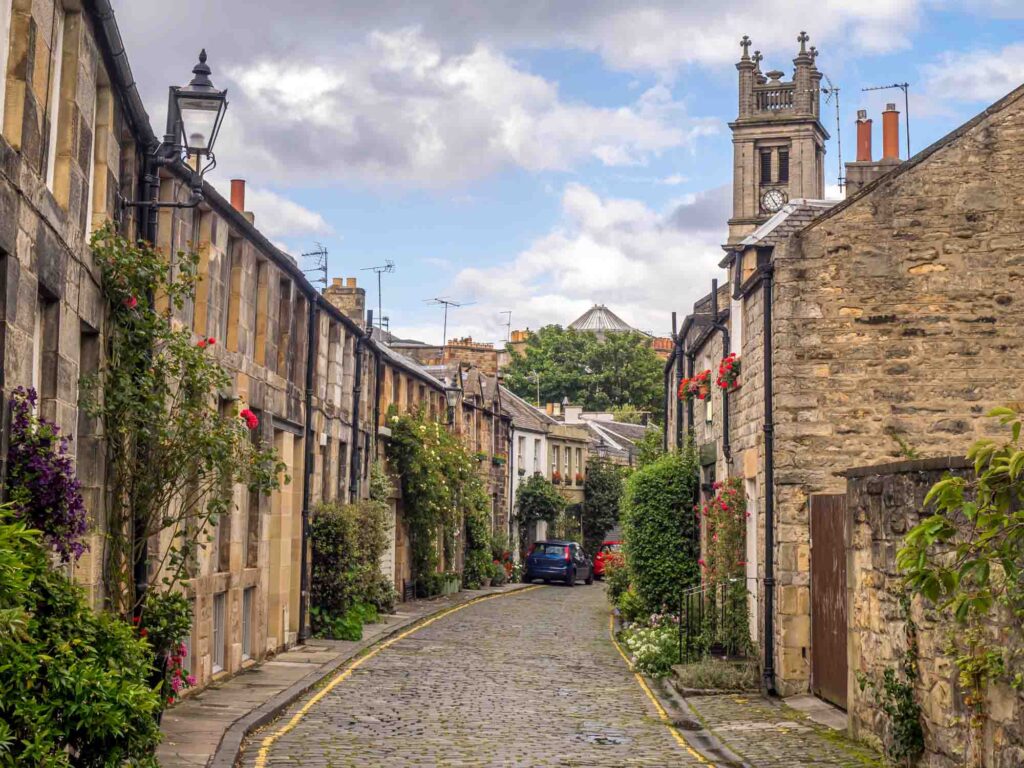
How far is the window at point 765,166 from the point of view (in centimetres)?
6921

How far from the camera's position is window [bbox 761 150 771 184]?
69206 millimetres

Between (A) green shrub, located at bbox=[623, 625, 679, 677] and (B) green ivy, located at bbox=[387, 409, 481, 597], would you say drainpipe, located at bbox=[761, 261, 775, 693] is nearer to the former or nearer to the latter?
(A) green shrub, located at bbox=[623, 625, 679, 677]

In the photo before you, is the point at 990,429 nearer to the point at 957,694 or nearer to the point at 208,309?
the point at 957,694

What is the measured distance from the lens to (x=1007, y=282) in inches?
598

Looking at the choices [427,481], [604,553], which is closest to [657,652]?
[604,553]

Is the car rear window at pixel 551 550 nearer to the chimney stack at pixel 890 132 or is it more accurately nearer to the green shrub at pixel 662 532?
the green shrub at pixel 662 532

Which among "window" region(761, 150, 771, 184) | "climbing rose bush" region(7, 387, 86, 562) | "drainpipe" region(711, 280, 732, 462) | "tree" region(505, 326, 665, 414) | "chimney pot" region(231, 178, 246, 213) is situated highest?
"window" region(761, 150, 771, 184)

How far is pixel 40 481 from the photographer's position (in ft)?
26.1

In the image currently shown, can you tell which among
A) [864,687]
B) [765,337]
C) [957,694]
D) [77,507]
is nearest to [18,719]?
[77,507]

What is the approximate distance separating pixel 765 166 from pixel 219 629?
58228mm

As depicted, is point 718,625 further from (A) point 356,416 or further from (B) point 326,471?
(A) point 356,416

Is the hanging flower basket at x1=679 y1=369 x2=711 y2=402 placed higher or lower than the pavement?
higher

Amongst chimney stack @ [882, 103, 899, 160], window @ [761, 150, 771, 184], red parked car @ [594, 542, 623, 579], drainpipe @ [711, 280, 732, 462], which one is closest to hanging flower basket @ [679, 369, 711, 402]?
drainpipe @ [711, 280, 732, 462]

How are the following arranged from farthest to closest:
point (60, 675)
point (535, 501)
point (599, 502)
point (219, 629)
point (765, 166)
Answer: point (765, 166) → point (599, 502) → point (535, 501) → point (219, 629) → point (60, 675)
